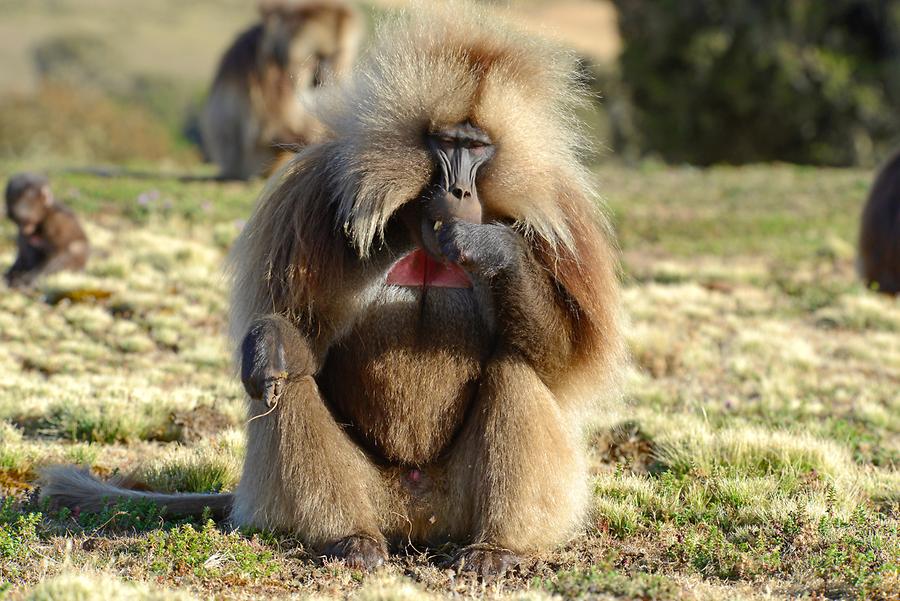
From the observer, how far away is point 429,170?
371 centimetres

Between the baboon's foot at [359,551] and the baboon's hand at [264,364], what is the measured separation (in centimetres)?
60

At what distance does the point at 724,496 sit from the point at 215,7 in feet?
302

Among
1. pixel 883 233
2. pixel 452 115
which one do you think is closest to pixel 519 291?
pixel 452 115

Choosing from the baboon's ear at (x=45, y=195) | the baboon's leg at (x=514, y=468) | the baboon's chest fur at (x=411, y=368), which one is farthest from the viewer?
the baboon's ear at (x=45, y=195)

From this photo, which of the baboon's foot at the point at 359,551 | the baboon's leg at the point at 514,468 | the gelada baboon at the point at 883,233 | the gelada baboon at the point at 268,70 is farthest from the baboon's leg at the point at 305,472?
the gelada baboon at the point at 268,70

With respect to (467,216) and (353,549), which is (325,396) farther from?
(467,216)

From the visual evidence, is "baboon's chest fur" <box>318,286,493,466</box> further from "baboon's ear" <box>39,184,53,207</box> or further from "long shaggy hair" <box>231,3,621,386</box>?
"baboon's ear" <box>39,184,53,207</box>

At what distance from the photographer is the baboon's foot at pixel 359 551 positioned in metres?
3.86

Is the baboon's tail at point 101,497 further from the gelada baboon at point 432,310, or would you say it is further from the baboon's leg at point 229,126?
the baboon's leg at point 229,126

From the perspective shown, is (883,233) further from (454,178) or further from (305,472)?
(305,472)

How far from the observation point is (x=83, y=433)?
5582 mm

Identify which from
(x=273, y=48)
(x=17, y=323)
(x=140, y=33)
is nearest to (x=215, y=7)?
(x=140, y=33)

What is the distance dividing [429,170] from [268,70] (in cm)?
1043

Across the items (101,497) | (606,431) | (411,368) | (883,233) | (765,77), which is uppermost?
(765,77)
